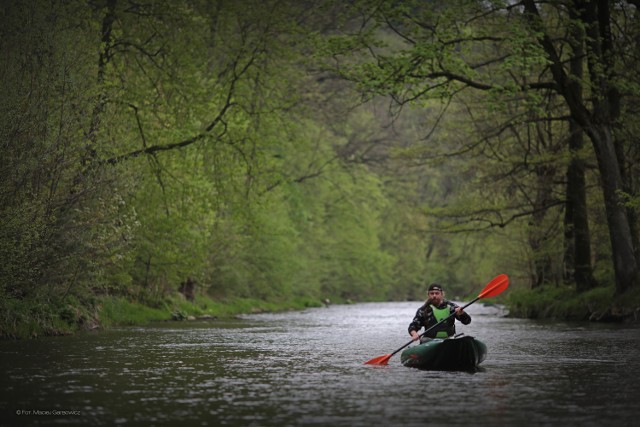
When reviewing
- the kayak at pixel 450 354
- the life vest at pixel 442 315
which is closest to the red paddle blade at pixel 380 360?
the kayak at pixel 450 354

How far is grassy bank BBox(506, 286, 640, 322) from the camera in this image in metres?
20.8

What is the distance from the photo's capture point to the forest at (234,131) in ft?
52.4

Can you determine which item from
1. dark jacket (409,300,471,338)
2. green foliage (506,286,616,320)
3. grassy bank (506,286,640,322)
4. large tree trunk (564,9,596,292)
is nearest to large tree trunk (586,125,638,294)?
grassy bank (506,286,640,322)

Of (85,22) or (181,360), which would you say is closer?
(181,360)

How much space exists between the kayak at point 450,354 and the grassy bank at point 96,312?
7.48 metres

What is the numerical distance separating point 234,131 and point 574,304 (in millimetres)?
10315

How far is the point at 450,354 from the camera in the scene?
38.0ft

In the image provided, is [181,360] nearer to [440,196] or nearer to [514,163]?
[514,163]

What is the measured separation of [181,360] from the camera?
42.1ft

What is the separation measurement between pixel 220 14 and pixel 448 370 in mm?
14830

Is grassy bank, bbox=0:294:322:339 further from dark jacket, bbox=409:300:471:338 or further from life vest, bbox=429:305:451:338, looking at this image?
life vest, bbox=429:305:451:338

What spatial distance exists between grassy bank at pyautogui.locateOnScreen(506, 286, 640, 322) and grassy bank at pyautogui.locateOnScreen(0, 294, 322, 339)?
1029 cm

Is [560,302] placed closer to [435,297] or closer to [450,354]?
[435,297]

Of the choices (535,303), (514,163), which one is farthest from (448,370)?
(535,303)
